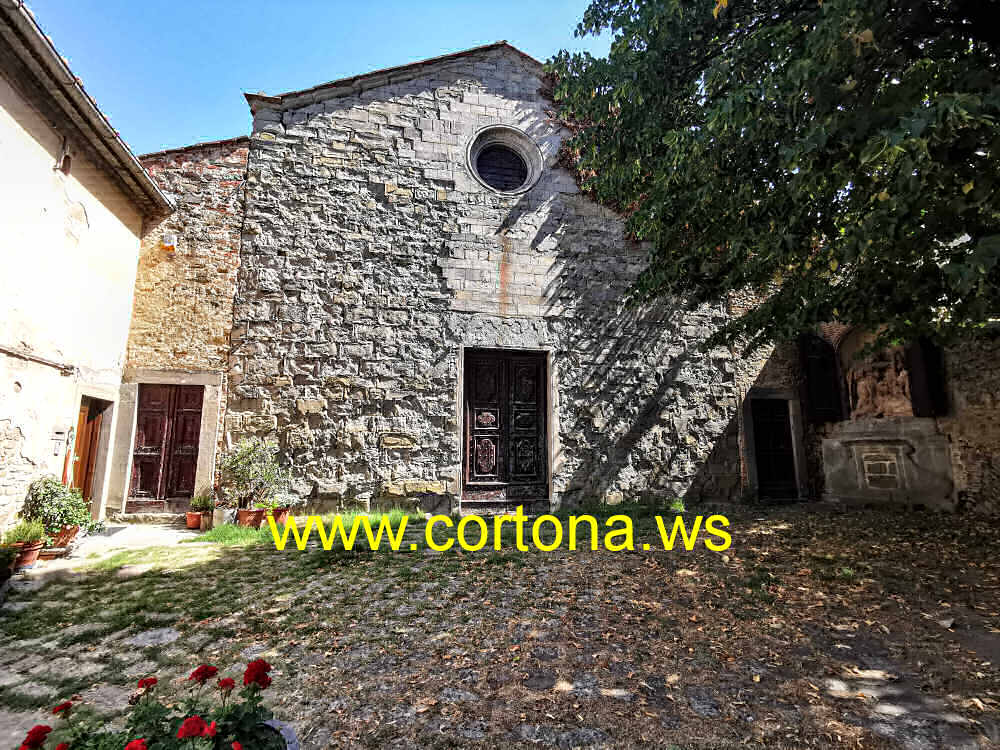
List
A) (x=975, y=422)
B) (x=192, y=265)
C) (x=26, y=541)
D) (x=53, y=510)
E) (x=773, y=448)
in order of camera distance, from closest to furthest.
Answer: (x=26, y=541), (x=53, y=510), (x=975, y=422), (x=192, y=265), (x=773, y=448)

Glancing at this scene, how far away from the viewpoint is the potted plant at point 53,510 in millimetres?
4523

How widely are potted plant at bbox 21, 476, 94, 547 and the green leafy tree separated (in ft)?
21.3

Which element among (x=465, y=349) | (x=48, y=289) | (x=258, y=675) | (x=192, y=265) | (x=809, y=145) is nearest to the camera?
(x=258, y=675)

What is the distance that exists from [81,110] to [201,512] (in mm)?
4663

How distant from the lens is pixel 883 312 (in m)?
4.88

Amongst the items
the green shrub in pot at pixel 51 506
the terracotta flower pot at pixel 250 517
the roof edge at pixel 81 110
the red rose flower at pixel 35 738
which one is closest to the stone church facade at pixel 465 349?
the roof edge at pixel 81 110

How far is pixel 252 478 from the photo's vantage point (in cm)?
593

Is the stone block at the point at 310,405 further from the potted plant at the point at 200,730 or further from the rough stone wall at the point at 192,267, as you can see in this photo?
the potted plant at the point at 200,730

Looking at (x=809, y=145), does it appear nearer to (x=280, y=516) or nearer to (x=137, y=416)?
(x=280, y=516)

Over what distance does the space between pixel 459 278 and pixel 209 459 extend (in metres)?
4.27

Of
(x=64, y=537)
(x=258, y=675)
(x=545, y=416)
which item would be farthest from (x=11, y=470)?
(x=545, y=416)

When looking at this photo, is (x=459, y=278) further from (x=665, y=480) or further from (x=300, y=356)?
(x=665, y=480)

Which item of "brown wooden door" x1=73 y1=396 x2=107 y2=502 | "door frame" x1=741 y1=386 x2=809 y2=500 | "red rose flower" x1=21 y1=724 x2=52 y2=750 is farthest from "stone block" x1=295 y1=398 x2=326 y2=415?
"door frame" x1=741 y1=386 x2=809 y2=500

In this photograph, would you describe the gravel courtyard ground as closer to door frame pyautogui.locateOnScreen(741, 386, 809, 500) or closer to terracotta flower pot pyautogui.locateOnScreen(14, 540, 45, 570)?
terracotta flower pot pyautogui.locateOnScreen(14, 540, 45, 570)
